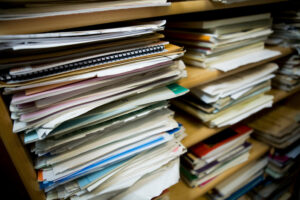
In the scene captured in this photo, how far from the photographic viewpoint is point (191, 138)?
0.78 m

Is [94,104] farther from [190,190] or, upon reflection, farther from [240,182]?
[240,182]

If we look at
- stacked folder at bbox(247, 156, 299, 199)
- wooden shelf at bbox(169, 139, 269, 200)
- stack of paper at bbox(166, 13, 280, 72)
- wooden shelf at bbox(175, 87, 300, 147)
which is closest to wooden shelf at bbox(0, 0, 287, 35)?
stack of paper at bbox(166, 13, 280, 72)

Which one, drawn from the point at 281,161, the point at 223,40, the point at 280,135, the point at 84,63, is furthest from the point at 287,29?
the point at 84,63

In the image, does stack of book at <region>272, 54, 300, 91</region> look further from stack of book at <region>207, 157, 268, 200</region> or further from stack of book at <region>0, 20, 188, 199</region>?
stack of book at <region>0, 20, 188, 199</region>

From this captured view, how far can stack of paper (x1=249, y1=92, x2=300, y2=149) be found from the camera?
1.14 meters

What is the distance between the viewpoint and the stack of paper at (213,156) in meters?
0.90

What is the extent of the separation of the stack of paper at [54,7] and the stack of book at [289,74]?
1.06 metres

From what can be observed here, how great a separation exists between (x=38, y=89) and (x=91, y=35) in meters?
0.15

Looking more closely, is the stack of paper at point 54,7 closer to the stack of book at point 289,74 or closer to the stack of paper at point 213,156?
the stack of paper at point 213,156

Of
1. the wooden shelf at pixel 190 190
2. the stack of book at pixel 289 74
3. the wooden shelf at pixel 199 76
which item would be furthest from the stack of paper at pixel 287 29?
the wooden shelf at pixel 190 190

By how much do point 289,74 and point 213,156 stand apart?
0.70 meters

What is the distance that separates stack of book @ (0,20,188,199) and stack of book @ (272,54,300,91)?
2.95ft

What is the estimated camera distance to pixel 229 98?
2.57ft

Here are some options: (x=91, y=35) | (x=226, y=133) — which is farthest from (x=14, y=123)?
(x=226, y=133)
